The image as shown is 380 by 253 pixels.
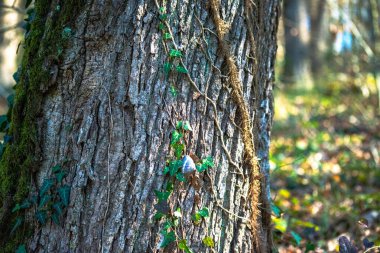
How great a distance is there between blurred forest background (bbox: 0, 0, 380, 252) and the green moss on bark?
335 mm

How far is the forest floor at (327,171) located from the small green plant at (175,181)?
73cm

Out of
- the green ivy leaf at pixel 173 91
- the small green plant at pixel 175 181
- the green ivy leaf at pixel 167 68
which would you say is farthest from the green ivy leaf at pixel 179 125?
the green ivy leaf at pixel 167 68

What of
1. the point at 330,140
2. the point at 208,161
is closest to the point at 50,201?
the point at 208,161

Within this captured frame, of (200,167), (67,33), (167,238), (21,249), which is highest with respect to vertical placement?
(67,33)

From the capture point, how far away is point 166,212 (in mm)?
2193

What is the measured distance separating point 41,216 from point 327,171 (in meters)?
4.23

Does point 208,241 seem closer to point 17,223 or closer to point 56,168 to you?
point 56,168

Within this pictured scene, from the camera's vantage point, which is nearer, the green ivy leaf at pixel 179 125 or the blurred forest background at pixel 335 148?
the green ivy leaf at pixel 179 125

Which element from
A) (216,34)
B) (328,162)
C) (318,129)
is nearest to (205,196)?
(216,34)

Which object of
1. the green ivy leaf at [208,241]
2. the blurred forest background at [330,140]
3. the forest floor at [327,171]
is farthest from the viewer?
the blurred forest background at [330,140]

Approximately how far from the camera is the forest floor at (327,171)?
3.79 metres

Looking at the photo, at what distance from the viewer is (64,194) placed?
7.25 ft

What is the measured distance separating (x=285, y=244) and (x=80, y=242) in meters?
1.96

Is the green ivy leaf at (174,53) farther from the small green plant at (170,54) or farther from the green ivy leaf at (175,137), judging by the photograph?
the green ivy leaf at (175,137)
